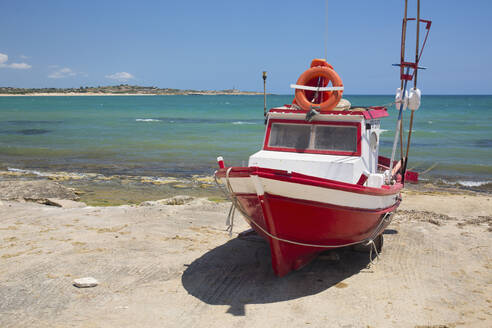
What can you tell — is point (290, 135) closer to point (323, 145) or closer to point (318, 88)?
point (323, 145)

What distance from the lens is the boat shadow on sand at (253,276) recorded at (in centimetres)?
850

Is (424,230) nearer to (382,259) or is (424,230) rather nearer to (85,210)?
(382,259)

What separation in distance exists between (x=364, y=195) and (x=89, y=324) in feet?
16.9

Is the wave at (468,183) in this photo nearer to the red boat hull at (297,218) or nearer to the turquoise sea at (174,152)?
the turquoise sea at (174,152)

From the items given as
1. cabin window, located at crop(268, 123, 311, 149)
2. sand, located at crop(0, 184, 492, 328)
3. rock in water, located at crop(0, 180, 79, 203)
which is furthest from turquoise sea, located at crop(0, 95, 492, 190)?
cabin window, located at crop(268, 123, 311, 149)

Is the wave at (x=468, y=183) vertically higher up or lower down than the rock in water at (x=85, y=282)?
lower down

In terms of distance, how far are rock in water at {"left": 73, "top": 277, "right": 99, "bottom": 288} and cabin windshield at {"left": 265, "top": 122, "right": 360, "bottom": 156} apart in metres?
4.42

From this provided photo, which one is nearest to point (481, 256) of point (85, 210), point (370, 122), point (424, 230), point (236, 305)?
point (424, 230)

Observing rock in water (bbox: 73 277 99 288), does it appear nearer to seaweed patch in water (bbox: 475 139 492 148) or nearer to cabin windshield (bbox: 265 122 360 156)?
cabin windshield (bbox: 265 122 360 156)

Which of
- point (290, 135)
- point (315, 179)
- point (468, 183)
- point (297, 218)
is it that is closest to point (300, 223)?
point (297, 218)

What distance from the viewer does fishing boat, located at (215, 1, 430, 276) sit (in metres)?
8.19

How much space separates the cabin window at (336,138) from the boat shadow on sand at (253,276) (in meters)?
2.19

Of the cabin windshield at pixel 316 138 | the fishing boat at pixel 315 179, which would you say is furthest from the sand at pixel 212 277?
the cabin windshield at pixel 316 138

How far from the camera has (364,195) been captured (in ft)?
28.5
